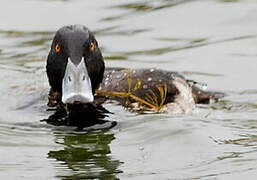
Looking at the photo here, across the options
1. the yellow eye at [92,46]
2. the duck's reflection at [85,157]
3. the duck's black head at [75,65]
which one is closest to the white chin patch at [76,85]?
the duck's black head at [75,65]

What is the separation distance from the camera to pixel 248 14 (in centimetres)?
1558

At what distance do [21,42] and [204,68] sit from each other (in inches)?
118

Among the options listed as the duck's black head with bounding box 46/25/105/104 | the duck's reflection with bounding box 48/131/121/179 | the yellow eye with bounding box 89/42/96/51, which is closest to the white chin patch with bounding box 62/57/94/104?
the duck's black head with bounding box 46/25/105/104

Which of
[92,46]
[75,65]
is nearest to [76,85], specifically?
[75,65]

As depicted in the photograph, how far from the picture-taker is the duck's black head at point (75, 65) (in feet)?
33.5

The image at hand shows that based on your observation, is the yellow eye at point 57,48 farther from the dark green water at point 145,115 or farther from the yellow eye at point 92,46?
the dark green water at point 145,115

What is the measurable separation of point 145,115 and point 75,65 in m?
0.94

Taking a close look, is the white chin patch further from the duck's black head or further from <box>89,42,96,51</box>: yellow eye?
<box>89,42,96,51</box>: yellow eye

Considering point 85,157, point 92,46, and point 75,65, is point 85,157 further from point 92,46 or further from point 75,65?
point 92,46

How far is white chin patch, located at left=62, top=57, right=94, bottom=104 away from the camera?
1011 centimetres

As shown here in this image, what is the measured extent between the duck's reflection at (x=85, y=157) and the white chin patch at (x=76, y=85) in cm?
41

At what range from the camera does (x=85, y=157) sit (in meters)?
9.54

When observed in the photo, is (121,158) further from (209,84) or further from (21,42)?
(21,42)

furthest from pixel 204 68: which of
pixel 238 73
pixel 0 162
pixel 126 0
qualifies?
pixel 0 162
